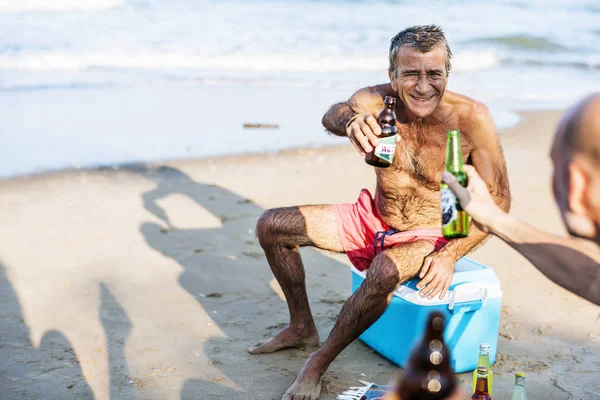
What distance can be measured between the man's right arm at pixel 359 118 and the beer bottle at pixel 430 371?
6.14 ft

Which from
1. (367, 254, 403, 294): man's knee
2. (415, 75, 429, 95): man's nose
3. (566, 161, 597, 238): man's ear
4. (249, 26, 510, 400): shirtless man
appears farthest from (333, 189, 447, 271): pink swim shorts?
(566, 161, 597, 238): man's ear

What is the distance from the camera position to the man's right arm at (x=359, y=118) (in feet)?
13.0

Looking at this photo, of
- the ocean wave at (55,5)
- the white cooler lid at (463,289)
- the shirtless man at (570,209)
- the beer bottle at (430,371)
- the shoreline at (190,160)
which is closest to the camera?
the beer bottle at (430,371)

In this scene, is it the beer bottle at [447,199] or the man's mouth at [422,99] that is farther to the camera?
the man's mouth at [422,99]

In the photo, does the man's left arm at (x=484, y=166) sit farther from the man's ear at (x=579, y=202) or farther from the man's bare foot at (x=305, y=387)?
the man's ear at (x=579, y=202)

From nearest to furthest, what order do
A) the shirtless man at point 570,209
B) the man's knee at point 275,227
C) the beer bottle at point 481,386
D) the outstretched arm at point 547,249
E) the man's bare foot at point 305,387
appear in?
1. the shirtless man at point 570,209
2. the outstretched arm at point 547,249
3. the beer bottle at point 481,386
4. the man's bare foot at point 305,387
5. the man's knee at point 275,227

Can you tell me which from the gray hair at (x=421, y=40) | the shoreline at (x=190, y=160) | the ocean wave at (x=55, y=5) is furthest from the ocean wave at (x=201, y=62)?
the gray hair at (x=421, y=40)

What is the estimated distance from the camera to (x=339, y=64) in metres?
17.0

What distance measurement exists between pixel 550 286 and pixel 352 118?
2.52 m

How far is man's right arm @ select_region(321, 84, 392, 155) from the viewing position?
3965 millimetres

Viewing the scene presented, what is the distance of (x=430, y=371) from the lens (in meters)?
2.22

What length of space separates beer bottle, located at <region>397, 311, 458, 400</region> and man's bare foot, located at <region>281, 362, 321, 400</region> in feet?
6.25

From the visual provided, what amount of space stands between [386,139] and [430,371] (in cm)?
190

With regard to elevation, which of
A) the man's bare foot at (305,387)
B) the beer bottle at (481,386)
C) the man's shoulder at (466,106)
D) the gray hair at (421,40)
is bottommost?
the man's bare foot at (305,387)
